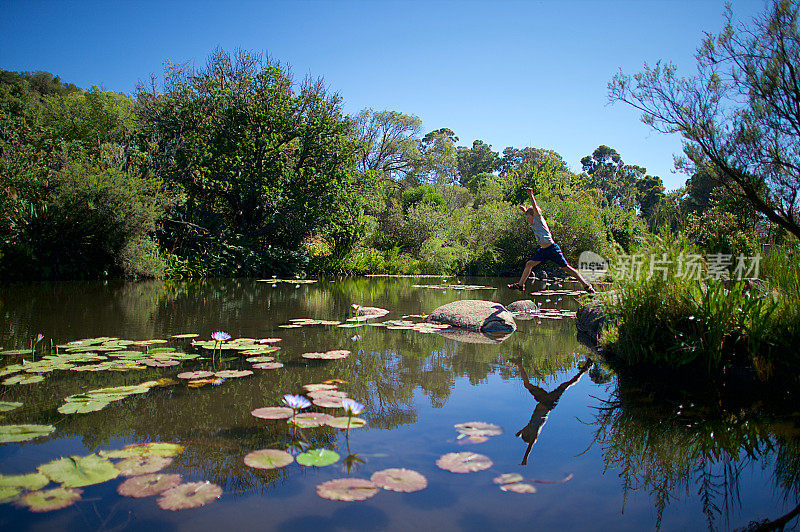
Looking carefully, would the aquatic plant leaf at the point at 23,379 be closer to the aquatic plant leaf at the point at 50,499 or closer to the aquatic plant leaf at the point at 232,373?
the aquatic plant leaf at the point at 232,373

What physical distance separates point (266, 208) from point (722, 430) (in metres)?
15.3

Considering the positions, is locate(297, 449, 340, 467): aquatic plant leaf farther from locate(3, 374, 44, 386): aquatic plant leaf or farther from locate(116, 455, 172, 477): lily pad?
locate(3, 374, 44, 386): aquatic plant leaf

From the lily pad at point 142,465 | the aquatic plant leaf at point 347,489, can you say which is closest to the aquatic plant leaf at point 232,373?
the lily pad at point 142,465

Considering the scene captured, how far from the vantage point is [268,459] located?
2.40 meters

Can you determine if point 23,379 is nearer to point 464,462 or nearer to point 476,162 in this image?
point 464,462

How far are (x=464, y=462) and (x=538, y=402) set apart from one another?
4.67 feet

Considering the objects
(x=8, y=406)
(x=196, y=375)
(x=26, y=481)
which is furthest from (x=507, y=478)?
(x=8, y=406)

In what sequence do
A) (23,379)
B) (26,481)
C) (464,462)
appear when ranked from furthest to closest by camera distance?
(23,379), (464,462), (26,481)

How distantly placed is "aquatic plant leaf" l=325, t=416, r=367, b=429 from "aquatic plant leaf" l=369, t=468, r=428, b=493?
549mm

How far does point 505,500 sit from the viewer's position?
2.16 meters

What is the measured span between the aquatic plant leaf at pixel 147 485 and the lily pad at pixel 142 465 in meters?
0.06

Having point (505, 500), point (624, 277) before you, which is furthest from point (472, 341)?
point (505, 500)

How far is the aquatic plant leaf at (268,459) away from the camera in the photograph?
2355 millimetres

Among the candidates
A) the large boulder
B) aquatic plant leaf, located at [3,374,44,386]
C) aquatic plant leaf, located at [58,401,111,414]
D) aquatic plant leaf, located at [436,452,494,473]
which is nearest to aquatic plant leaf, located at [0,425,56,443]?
aquatic plant leaf, located at [58,401,111,414]
